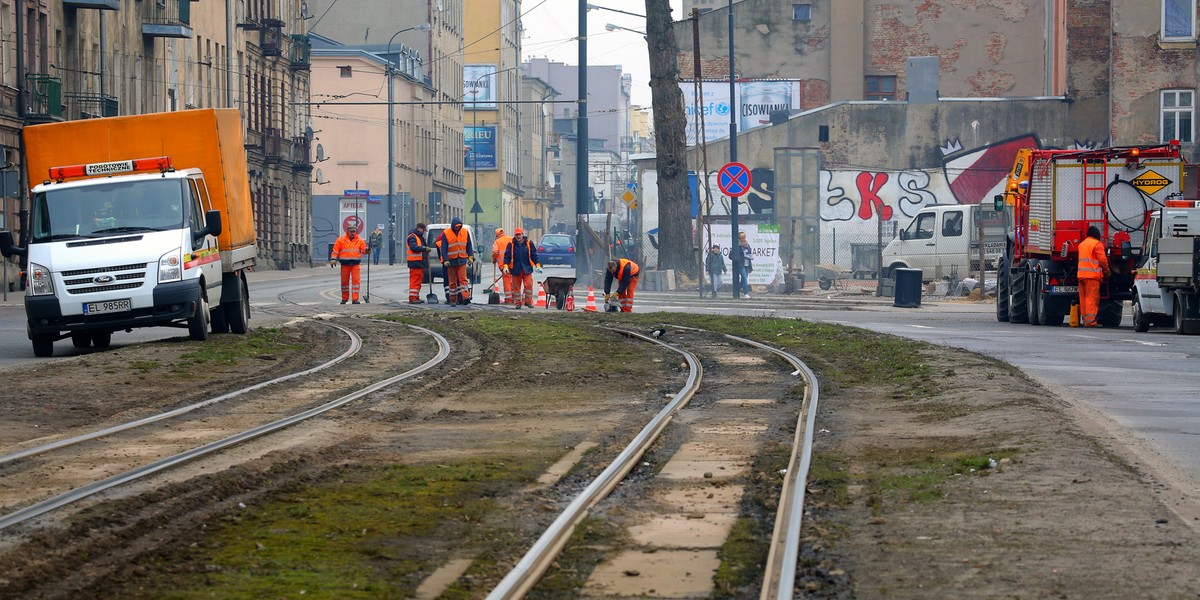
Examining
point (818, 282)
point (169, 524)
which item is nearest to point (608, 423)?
point (169, 524)

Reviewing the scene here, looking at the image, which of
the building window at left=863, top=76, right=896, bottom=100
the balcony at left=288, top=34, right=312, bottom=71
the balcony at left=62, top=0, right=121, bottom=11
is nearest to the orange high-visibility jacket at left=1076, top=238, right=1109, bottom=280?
the balcony at left=62, top=0, right=121, bottom=11

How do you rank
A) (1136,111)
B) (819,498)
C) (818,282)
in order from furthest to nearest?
(1136,111) → (818,282) → (819,498)

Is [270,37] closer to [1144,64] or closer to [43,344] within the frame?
[1144,64]

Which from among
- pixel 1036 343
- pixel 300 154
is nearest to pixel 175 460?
pixel 1036 343

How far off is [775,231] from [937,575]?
38.6 meters

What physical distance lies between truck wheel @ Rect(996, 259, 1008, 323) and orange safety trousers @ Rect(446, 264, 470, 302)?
9868mm

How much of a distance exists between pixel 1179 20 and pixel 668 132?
18.7 metres

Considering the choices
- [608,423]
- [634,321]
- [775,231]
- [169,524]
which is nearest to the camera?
[169,524]

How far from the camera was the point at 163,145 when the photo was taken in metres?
20.8

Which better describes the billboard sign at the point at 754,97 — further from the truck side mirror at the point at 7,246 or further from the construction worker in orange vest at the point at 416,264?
the truck side mirror at the point at 7,246

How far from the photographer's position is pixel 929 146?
52562 millimetres

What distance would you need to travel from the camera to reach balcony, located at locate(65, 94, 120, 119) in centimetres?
4372

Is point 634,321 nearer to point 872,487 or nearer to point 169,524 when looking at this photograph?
point 872,487

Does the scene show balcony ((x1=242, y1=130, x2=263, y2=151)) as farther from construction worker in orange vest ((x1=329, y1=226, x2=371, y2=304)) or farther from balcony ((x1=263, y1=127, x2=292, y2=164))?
construction worker in orange vest ((x1=329, y1=226, x2=371, y2=304))
